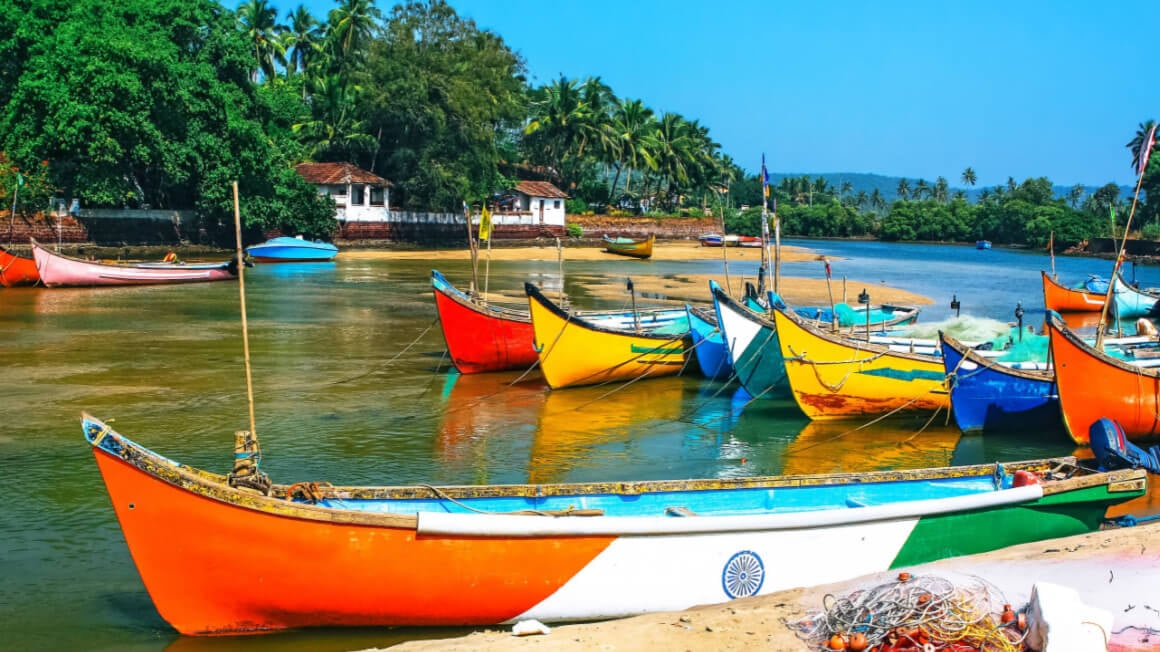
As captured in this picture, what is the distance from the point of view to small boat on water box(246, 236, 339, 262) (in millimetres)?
43281

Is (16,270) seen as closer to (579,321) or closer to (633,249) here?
(579,321)

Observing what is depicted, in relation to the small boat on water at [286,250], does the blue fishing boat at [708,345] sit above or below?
below

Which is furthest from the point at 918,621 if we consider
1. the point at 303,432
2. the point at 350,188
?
the point at 350,188

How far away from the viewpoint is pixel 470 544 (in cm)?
681

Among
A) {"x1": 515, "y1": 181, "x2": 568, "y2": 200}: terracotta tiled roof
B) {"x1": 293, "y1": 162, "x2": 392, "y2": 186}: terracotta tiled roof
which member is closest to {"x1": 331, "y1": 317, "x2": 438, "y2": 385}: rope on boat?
{"x1": 293, "y1": 162, "x2": 392, "y2": 186}: terracotta tiled roof

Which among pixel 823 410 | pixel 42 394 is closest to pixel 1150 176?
pixel 823 410

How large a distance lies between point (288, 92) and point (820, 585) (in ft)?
142

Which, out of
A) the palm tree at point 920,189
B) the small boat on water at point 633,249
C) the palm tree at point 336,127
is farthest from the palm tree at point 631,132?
the palm tree at point 920,189

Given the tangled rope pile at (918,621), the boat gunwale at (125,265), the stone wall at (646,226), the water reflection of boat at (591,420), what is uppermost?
the stone wall at (646,226)

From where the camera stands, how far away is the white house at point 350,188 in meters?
50.2

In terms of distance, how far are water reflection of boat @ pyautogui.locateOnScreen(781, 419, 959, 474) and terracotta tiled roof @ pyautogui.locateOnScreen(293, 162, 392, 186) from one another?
1526 inches

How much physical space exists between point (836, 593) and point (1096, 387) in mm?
7244

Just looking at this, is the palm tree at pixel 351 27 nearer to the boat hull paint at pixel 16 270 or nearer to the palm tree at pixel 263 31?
the palm tree at pixel 263 31

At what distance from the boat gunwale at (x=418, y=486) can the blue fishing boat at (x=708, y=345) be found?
9179mm
